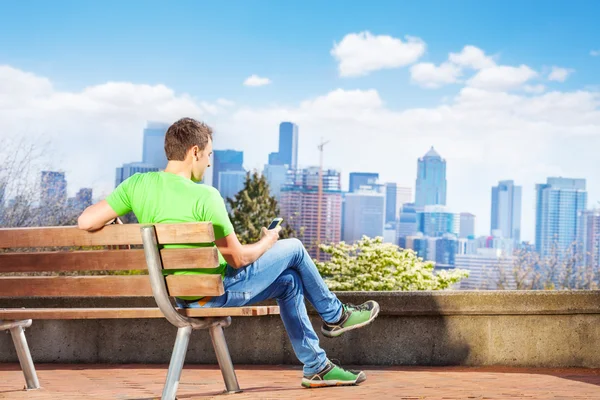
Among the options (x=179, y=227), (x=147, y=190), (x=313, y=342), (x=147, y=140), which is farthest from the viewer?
(x=147, y=140)

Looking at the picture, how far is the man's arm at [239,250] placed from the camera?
399 centimetres

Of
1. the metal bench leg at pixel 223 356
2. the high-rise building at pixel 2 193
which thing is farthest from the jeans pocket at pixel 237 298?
the high-rise building at pixel 2 193

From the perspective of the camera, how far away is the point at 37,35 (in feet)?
517

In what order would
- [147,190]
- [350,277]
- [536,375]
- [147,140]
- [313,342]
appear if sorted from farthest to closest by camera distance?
[147,140], [350,277], [536,375], [313,342], [147,190]

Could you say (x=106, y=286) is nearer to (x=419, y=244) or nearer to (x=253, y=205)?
(x=253, y=205)

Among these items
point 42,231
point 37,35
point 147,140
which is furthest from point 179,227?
point 37,35

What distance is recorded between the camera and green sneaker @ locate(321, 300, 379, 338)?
178 inches

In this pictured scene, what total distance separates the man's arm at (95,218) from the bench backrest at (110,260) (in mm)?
34

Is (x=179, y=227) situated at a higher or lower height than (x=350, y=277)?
higher

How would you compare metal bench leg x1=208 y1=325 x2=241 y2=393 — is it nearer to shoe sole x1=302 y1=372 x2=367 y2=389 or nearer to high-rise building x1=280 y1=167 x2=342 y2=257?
shoe sole x1=302 y1=372 x2=367 y2=389

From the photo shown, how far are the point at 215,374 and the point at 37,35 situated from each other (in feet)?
528

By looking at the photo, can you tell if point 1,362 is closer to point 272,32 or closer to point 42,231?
point 42,231

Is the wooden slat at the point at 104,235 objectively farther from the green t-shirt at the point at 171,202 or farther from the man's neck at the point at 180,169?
the man's neck at the point at 180,169

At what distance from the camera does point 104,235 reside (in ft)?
13.1
